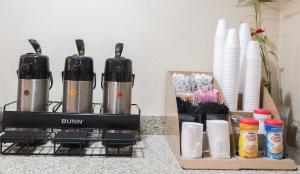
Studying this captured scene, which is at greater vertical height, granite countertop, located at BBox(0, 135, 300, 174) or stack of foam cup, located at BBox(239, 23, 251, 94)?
stack of foam cup, located at BBox(239, 23, 251, 94)

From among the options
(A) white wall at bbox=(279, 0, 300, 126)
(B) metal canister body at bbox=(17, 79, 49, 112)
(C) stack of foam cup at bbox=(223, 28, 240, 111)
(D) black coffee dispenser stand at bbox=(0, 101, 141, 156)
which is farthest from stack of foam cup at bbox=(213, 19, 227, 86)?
(B) metal canister body at bbox=(17, 79, 49, 112)

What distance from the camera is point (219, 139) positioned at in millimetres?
912

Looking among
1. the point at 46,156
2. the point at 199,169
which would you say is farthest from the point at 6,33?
the point at 199,169

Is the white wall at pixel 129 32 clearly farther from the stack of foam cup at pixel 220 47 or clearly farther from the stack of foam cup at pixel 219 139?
the stack of foam cup at pixel 219 139

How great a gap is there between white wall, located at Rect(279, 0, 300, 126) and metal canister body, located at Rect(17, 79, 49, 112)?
964 mm

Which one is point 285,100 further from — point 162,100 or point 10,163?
point 10,163

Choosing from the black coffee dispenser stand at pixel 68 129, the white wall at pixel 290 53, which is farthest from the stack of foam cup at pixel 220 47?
the black coffee dispenser stand at pixel 68 129

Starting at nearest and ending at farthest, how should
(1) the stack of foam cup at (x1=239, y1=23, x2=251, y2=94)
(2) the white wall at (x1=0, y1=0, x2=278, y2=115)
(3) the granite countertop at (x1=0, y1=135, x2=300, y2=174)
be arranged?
1. (3) the granite countertop at (x1=0, y1=135, x2=300, y2=174)
2. (1) the stack of foam cup at (x1=239, y1=23, x2=251, y2=94)
3. (2) the white wall at (x1=0, y1=0, x2=278, y2=115)

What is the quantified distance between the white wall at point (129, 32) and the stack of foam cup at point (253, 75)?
0.25m

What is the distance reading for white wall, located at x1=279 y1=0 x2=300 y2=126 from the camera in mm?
1174

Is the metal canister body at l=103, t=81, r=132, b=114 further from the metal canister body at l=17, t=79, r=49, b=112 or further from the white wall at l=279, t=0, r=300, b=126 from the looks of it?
the white wall at l=279, t=0, r=300, b=126

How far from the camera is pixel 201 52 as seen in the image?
4.40 feet

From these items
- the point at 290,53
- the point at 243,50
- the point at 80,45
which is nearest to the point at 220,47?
the point at 243,50

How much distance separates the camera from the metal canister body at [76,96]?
3.50ft
